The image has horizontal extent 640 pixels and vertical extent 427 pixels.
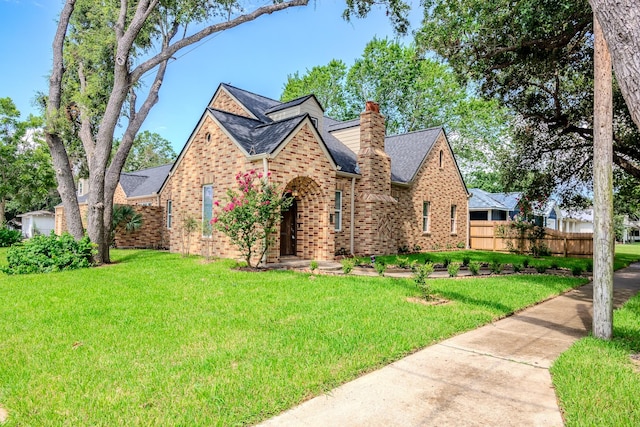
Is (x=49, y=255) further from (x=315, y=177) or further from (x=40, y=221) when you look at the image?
(x=40, y=221)

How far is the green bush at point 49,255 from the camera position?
10508 mm

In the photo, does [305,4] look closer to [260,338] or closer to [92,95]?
[92,95]

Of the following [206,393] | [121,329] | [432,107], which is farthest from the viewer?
[432,107]

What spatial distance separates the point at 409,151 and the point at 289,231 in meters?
10.2

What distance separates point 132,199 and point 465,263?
20.9 metres

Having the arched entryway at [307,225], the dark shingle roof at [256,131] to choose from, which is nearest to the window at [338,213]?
the arched entryway at [307,225]

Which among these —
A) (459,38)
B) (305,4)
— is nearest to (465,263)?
(459,38)

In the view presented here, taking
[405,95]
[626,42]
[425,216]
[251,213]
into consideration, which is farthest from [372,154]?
[405,95]

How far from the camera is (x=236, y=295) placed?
24.9ft

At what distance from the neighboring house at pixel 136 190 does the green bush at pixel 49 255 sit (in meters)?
10.1

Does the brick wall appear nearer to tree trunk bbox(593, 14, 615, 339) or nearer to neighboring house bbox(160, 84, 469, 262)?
neighboring house bbox(160, 84, 469, 262)

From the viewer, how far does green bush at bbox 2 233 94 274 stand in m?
10.5

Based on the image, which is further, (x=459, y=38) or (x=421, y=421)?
(x=459, y=38)

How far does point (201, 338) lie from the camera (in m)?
4.94
